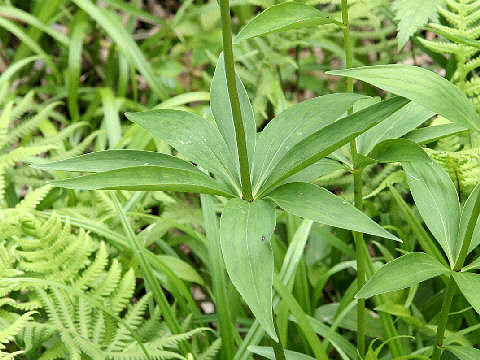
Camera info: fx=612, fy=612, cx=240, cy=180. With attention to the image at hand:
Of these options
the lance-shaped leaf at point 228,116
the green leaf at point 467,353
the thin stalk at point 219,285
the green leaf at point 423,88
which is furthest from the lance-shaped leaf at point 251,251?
the thin stalk at point 219,285

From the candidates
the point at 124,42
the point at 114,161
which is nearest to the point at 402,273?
the point at 114,161

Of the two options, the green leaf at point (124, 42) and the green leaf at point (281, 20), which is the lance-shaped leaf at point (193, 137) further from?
the green leaf at point (124, 42)

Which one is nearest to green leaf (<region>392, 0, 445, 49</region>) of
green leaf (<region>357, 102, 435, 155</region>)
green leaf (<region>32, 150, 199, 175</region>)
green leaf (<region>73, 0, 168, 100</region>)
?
green leaf (<region>357, 102, 435, 155</region>)

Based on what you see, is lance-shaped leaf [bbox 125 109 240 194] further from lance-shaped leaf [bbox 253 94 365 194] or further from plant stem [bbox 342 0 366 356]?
plant stem [bbox 342 0 366 356]

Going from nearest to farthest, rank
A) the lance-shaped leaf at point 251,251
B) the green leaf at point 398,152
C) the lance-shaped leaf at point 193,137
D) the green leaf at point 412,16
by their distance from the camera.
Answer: the lance-shaped leaf at point 251,251, the green leaf at point 398,152, the lance-shaped leaf at point 193,137, the green leaf at point 412,16

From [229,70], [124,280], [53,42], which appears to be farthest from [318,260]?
[53,42]

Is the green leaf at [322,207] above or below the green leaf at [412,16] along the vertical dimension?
below

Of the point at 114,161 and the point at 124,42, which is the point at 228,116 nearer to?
the point at 114,161
